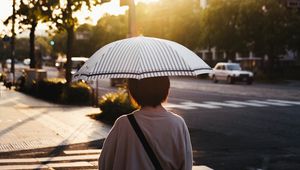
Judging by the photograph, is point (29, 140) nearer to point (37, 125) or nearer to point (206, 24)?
point (37, 125)

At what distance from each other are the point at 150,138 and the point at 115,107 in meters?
12.9

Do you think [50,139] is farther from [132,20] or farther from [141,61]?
[141,61]

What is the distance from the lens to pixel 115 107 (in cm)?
1611

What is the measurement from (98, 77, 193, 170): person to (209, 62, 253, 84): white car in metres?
40.7

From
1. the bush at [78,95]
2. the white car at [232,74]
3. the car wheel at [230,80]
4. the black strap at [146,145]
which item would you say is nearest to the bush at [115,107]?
the bush at [78,95]

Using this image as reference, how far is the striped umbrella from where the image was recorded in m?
3.65

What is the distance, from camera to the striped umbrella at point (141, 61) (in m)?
3.65

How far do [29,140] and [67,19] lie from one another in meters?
12.0

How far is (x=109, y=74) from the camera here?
3.79 metres

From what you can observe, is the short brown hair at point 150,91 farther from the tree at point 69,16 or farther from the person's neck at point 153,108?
the tree at point 69,16

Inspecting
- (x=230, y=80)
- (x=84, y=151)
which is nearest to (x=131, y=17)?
(x=84, y=151)

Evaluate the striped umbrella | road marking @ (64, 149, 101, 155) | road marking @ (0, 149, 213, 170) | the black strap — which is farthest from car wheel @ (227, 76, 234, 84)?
the black strap

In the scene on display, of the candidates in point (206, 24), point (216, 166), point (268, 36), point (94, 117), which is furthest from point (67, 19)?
point (206, 24)

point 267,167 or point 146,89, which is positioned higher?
point 146,89
